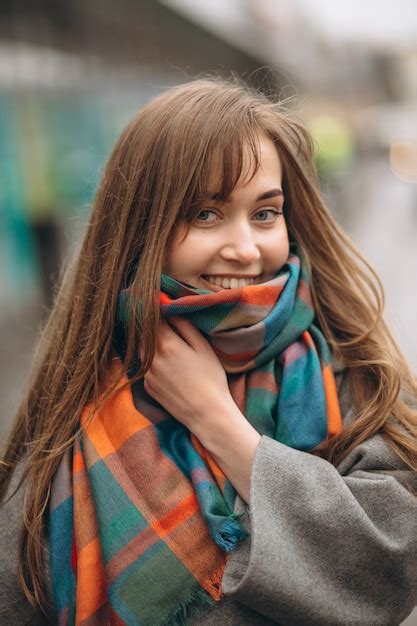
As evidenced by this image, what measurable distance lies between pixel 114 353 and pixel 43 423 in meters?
0.27

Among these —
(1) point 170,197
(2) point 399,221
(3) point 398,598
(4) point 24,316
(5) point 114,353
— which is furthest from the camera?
(2) point 399,221

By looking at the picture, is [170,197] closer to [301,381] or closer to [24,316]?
[301,381]

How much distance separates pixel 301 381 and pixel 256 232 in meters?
0.36

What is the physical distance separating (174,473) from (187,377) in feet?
0.71

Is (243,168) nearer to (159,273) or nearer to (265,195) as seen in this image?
(265,195)

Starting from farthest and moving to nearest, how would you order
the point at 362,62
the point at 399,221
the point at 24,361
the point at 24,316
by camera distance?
the point at 362,62
the point at 399,221
the point at 24,316
the point at 24,361

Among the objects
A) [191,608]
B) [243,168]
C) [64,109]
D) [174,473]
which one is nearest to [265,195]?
[243,168]

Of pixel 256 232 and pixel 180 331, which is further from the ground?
pixel 256 232

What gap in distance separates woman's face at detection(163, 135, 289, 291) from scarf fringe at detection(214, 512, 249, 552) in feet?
1.72

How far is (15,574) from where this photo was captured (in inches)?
61.9

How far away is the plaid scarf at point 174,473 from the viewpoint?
1408mm

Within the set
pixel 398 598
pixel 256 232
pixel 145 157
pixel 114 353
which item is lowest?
pixel 398 598

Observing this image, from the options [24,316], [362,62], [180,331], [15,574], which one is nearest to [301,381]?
[180,331]

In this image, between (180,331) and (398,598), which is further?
(180,331)
